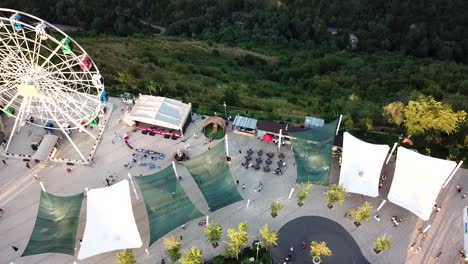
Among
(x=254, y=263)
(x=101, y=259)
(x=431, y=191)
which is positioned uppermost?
(x=431, y=191)

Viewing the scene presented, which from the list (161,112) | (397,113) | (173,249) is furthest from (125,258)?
(397,113)

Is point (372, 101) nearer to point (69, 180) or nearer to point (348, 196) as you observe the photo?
point (348, 196)

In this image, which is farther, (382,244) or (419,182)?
(419,182)

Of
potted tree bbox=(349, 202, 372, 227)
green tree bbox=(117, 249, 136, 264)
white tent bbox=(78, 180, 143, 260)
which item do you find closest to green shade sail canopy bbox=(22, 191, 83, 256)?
white tent bbox=(78, 180, 143, 260)

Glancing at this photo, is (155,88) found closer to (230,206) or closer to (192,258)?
(230,206)

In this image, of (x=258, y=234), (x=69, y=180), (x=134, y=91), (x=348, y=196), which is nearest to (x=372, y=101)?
(x=348, y=196)

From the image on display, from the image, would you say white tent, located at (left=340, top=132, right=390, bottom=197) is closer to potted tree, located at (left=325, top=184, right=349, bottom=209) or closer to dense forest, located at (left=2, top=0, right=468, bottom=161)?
potted tree, located at (left=325, top=184, right=349, bottom=209)
